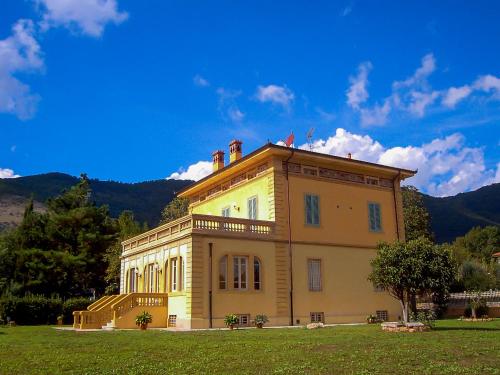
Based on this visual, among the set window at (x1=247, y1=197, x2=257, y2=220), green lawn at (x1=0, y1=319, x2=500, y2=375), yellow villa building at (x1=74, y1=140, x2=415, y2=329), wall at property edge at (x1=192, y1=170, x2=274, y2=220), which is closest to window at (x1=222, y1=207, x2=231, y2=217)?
yellow villa building at (x1=74, y1=140, x2=415, y2=329)

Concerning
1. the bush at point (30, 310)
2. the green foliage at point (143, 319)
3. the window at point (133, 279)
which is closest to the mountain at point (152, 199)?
the bush at point (30, 310)

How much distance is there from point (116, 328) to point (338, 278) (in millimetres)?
11638

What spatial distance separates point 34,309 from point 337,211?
19191mm

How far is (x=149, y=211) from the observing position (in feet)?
362

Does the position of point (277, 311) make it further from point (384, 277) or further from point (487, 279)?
point (487, 279)

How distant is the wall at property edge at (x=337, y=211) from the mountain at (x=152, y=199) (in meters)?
73.9

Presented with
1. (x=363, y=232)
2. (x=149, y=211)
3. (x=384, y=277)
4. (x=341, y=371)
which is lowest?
(x=341, y=371)

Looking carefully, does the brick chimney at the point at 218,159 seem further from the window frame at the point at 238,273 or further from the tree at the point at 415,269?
the tree at the point at 415,269

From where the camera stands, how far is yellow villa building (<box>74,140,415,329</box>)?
2442 centimetres

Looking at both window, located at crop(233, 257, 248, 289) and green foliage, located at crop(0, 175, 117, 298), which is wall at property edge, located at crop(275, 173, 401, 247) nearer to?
window, located at crop(233, 257, 248, 289)

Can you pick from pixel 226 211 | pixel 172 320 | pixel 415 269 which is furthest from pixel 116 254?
pixel 415 269

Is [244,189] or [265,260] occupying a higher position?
[244,189]

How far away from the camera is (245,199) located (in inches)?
1155

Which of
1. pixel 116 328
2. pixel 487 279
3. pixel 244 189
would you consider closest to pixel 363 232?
pixel 244 189
